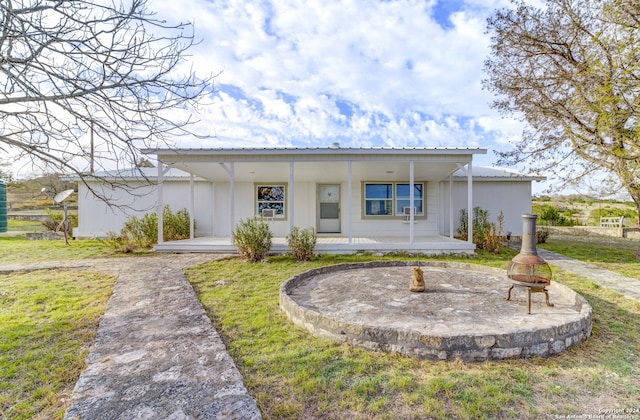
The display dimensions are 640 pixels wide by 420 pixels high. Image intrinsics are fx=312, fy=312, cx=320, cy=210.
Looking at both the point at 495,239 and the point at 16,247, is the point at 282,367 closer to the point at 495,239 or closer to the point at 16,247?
the point at 495,239

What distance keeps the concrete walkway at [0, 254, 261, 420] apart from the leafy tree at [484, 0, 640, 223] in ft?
31.3

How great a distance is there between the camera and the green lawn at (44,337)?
234cm

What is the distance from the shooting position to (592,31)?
327 inches

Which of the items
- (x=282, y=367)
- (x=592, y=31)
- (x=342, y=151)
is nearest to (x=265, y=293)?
(x=282, y=367)

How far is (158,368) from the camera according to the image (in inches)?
103

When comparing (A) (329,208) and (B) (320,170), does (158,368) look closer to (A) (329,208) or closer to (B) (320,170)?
(B) (320,170)

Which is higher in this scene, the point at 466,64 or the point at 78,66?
the point at 466,64

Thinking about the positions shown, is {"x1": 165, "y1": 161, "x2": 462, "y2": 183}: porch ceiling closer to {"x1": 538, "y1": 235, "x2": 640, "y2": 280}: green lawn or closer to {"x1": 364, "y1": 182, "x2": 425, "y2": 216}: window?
{"x1": 364, "y1": 182, "x2": 425, "y2": 216}: window

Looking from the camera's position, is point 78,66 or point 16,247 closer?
point 78,66

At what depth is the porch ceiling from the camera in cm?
890

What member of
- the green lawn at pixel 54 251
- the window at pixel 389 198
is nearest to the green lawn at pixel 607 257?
the window at pixel 389 198

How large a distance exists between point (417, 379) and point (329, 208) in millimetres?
9536

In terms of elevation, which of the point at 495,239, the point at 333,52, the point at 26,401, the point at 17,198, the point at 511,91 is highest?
the point at 333,52

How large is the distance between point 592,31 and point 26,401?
12.7 meters
